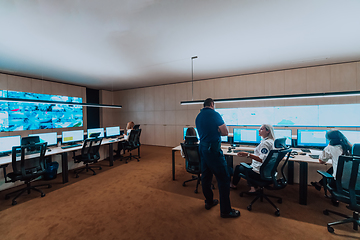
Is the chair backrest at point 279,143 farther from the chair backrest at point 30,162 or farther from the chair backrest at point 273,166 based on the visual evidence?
the chair backrest at point 30,162

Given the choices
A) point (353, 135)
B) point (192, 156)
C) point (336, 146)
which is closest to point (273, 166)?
point (336, 146)

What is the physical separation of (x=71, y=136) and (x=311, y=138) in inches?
239

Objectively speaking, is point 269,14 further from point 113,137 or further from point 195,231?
point 113,137

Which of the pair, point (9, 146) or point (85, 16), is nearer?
point (85, 16)

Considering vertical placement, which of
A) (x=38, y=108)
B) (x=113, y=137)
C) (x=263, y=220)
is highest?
(x=38, y=108)

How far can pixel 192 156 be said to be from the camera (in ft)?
9.60

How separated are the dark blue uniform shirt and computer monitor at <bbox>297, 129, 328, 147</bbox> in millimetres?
2370

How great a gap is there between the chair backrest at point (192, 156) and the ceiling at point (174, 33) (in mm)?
2115

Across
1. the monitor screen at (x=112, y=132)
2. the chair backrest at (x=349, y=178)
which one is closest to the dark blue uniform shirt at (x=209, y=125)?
the chair backrest at (x=349, y=178)

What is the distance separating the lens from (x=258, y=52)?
3.70 meters

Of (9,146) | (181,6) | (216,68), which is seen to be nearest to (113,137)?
(9,146)

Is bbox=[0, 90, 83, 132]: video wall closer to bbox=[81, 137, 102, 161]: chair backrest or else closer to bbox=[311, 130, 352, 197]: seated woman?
bbox=[81, 137, 102, 161]: chair backrest

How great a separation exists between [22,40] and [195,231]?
454 cm

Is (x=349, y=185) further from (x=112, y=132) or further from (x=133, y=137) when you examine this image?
(x=112, y=132)
